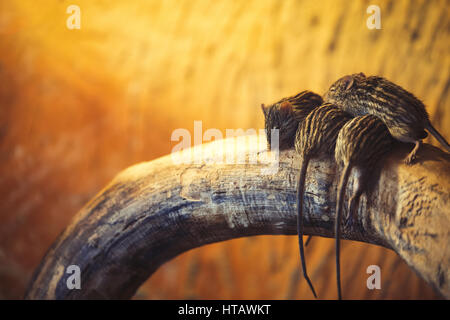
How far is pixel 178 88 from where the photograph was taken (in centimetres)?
236

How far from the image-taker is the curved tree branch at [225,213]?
0.76 metres

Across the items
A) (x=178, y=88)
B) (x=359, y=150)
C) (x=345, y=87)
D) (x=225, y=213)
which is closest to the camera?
(x=359, y=150)

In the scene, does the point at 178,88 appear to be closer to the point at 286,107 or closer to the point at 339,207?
the point at 286,107

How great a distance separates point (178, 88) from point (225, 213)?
1.44 meters

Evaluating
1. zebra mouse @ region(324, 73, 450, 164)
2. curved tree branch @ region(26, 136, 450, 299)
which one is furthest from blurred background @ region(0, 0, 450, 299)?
zebra mouse @ region(324, 73, 450, 164)

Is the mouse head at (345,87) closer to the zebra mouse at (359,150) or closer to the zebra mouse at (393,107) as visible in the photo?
the zebra mouse at (393,107)

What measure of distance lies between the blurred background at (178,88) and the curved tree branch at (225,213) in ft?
3.78

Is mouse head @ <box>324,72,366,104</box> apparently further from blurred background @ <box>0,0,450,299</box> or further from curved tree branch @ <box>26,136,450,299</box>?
blurred background @ <box>0,0,450,299</box>

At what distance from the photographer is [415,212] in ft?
2.48

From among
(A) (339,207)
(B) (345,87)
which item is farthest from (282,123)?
(A) (339,207)

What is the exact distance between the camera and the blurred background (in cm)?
220
